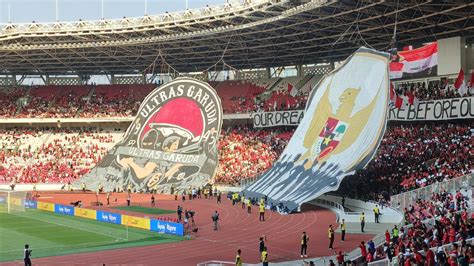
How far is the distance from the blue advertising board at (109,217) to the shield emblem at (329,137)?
459 inches

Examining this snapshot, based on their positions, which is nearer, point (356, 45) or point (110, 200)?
point (110, 200)

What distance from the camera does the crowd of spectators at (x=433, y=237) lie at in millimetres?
15703

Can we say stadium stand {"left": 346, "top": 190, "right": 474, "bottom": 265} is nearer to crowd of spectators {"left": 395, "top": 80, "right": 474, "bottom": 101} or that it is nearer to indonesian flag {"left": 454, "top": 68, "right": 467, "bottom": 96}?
indonesian flag {"left": 454, "top": 68, "right": 467, "bottom": 96}

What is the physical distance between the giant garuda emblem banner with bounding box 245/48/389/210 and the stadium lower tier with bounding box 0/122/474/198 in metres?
2.98

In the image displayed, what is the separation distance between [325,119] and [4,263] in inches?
808

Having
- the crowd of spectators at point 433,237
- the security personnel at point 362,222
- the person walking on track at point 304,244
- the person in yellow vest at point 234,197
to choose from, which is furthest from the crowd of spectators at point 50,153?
the crowd of spectators at point 433,237

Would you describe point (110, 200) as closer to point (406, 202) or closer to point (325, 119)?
point (325, 119)

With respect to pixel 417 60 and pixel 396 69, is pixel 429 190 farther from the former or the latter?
pixel 396 69

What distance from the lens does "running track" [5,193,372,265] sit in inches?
969

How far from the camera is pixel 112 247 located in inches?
1073

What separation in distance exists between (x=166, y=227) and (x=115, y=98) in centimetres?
4239

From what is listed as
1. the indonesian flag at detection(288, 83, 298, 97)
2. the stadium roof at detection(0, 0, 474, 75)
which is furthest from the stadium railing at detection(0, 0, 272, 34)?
the indonesian flag at detection(288, 83, 298, 97)

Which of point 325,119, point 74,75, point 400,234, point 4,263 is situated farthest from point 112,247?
A: point 74,75

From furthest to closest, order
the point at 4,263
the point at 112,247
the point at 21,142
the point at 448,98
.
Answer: the point at 21,142 < the point at 448,98 < the point at 112,247 < the point at 4,263
